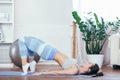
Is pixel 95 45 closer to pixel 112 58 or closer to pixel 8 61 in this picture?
pixel 112 58

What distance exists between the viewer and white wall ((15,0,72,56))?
5.01 metres

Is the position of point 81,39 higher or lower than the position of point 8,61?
higher

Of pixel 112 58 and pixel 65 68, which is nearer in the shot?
pixel 65 68

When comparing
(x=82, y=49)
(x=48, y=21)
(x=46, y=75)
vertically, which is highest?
(x=48, y=21)

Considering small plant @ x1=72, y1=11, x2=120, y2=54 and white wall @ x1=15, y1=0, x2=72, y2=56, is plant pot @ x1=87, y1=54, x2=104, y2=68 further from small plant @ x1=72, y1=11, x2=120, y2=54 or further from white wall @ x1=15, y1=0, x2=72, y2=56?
white wall @ x1=15, y1=0, x2=72, y2=56

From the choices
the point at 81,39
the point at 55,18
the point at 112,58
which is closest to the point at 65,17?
the point at 55,18

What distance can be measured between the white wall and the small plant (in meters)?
0.28

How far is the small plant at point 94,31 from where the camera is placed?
4883mm

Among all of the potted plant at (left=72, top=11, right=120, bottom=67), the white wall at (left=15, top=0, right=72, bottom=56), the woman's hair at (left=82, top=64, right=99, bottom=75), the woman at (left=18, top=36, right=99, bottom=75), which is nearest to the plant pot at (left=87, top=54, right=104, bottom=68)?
the potted plant at (left=72, top=11, right=120, bottom=67)

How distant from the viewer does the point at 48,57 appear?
4000 millimetres

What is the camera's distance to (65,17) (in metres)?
5.05

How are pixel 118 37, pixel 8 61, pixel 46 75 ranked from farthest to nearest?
pixel 8 61 < pixel 118 37 < pixel 46 75

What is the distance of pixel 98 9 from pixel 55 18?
0.88m

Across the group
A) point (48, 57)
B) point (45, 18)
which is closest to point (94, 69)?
point (48, 57)
